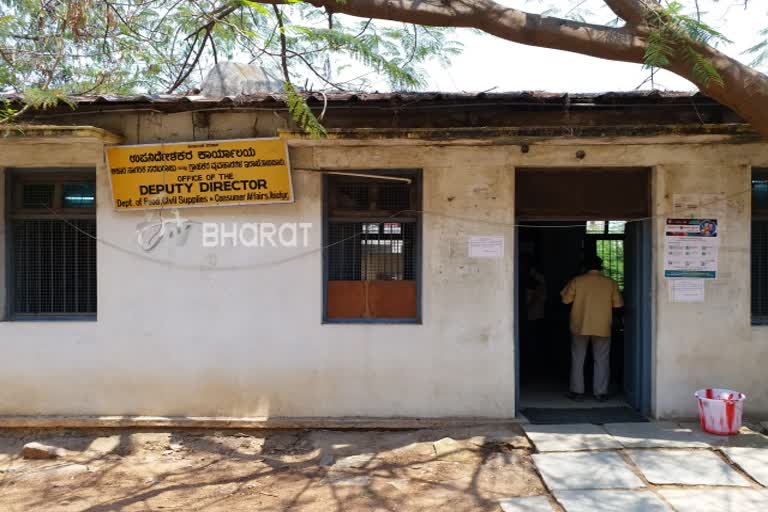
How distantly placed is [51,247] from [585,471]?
5.52 m

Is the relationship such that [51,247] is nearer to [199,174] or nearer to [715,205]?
[199,174]

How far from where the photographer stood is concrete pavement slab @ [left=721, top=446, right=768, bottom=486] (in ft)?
16.2

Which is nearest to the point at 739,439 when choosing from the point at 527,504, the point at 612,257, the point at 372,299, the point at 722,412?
the point at 722,412

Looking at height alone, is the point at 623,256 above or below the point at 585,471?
above

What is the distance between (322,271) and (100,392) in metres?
2.52

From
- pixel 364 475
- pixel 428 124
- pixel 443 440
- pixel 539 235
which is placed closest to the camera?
pixel 364 475

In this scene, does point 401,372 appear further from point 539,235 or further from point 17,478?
point 539,235

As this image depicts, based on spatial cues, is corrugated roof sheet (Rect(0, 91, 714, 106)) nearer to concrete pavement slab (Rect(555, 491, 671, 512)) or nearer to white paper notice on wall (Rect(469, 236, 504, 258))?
white paper notice on wall (Rect(469, 236, 504, 258))

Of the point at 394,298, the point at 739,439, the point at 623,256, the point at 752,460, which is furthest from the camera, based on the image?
the point at 623,256

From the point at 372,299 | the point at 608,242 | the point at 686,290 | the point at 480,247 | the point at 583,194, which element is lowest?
the point at 372,299

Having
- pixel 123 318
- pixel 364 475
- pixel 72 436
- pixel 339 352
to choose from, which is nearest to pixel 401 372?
pixel 339 352

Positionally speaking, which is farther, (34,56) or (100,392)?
(100,392)

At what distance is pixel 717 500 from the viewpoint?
179 inches

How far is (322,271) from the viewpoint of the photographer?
6.32 m
